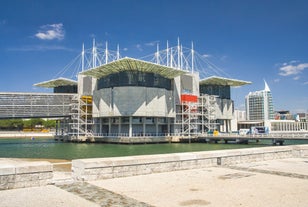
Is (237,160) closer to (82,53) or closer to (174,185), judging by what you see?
(174,185)

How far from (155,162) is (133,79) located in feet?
239

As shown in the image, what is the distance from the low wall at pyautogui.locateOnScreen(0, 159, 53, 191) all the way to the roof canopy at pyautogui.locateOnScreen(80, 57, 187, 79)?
217 feet

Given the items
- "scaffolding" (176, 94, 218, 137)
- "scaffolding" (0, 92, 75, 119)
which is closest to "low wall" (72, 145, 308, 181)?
"scaffolding" (176, 94, 218, 137)

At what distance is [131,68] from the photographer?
86.0 meters

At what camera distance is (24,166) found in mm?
11836

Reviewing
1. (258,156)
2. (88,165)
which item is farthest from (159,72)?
→ (88,165)

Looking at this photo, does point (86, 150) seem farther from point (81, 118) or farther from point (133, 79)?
point (81, 118)

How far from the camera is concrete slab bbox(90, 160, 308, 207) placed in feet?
31.4

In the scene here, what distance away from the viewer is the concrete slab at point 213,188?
9.58 metres

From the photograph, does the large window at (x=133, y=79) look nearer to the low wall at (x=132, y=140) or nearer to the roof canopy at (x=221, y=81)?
the low wall at (x=132, y=140)

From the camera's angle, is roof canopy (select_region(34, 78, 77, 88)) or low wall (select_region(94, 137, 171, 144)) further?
roof canopy (select_region(34, 78, 77, 88))

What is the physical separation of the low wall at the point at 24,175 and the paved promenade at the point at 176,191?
0.37 m

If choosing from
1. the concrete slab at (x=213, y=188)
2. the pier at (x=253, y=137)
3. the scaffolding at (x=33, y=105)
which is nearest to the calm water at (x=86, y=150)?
the pier at (x=253, y=137)

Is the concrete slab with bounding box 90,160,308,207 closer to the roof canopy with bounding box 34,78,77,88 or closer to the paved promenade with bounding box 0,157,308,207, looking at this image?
the paved promenade with bounding box 0,157,308,207
